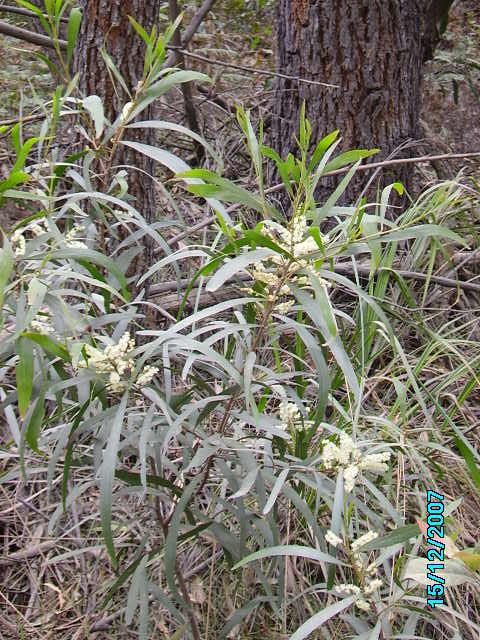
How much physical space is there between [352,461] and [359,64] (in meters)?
1.61

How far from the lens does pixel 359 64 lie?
2.36 metres

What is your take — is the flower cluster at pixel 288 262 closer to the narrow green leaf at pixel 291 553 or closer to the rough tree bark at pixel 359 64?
the narrow green leaf at pixel 291 553

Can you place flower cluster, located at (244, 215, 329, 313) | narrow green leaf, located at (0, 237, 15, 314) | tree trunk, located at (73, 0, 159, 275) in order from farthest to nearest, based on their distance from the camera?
tree trunk, located at (73, 0, 159, 275) < flower cluster, located at (244, 215, 329, 313) < narrow green leaf, located at (0, 237, 15, 314)

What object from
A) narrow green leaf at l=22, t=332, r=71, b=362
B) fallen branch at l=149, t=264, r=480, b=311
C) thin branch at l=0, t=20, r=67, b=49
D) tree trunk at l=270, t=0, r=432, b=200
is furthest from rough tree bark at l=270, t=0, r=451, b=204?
narrow green leaf at l=22, t=332, r=71, b=362

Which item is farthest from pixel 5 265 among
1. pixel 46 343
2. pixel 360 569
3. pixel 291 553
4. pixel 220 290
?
pixel 220 290

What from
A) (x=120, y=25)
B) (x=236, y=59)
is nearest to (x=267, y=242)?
(x=120, y=25)

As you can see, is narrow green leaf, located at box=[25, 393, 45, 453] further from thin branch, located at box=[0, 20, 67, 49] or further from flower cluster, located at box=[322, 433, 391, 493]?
thin branch, located at box=[0, 20, 67, 49]

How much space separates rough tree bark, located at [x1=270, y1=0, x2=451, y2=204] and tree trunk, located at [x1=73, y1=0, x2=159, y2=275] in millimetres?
626

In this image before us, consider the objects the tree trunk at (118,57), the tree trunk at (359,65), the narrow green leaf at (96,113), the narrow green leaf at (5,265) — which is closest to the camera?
the narrow green leaf at (5,265)

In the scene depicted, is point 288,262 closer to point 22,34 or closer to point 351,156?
point 351,156

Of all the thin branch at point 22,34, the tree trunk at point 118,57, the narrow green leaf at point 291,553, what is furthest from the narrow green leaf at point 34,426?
the thin branch at point 22,34

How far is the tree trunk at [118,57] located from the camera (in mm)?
1901

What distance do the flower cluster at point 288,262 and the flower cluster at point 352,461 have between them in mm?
218

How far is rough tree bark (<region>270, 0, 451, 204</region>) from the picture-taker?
7.70ft
